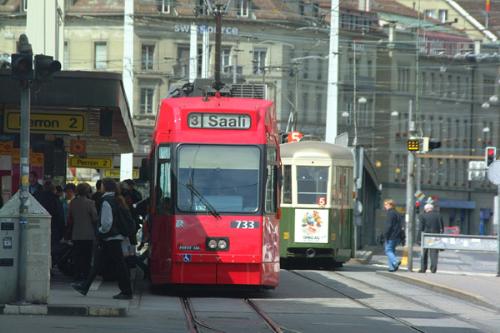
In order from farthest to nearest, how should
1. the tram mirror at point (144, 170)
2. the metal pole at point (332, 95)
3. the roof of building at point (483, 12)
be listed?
the roof of building at point (483, 12) < the metal pole at point (332, 95) < the tram mirror at point (144, 170)

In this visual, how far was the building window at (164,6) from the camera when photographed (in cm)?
8462

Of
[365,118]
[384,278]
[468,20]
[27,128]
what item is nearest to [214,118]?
[27,128]

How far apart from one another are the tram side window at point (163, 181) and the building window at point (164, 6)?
2483 inches

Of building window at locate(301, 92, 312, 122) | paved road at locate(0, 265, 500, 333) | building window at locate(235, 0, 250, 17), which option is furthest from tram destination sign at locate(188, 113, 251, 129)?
building window at locate(301, 92, 312, 122)

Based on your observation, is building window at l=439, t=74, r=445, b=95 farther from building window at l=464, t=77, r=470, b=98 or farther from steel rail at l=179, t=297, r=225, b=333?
steel rail at l=179, t=297, r=225, b=333

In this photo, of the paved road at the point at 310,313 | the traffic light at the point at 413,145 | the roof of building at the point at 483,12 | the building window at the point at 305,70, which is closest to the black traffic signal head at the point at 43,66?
the paved road at the point at 310,313

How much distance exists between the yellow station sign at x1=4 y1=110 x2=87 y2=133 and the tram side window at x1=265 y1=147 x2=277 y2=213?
505cm

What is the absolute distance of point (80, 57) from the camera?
87.8 meters

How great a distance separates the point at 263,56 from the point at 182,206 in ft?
222

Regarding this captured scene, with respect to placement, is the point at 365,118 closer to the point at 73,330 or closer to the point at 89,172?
the point at 89,172

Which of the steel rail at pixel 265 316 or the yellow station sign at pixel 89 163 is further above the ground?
the yellow station sign at pixel 89 163

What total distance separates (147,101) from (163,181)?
6927cm

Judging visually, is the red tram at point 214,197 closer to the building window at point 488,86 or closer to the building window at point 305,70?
A: the building window at point 305,70

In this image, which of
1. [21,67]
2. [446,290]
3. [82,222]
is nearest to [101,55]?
[446,290]
